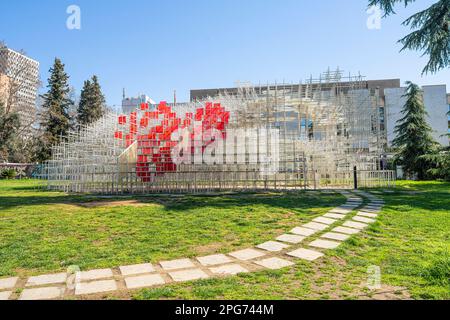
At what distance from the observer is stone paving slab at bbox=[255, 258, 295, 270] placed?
12.3 feet

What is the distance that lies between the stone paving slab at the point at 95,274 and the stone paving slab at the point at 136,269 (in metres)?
0.15

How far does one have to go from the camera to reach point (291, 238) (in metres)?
5.05

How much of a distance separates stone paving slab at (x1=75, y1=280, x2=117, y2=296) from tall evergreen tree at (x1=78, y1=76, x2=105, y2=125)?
35558mm

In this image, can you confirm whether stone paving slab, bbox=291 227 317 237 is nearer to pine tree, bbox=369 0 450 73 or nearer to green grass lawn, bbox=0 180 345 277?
green grass lawn, bbox=0 180 345 277

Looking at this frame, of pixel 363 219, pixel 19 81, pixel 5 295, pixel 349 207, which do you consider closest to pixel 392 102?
pixel 349 207

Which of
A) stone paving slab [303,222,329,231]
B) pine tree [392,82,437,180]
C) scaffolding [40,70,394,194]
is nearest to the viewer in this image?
stone paving slab [303,222,329,231]

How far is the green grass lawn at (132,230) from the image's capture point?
409cm

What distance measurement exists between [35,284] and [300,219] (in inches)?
193

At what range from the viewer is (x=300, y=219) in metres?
6.41

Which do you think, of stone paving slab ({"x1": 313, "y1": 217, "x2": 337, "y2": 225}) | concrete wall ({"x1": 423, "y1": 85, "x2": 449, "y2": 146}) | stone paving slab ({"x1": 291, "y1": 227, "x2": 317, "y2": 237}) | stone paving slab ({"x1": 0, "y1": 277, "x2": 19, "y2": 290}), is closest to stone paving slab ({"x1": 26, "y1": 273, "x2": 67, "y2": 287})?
stone paving slab ({"x1": 0, "y1": 277, "x2": 19, "y2": 290})

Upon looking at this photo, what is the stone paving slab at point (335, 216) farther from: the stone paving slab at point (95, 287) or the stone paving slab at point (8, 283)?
the stone paving slab at point (8, 283)

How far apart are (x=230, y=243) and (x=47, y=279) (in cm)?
256
